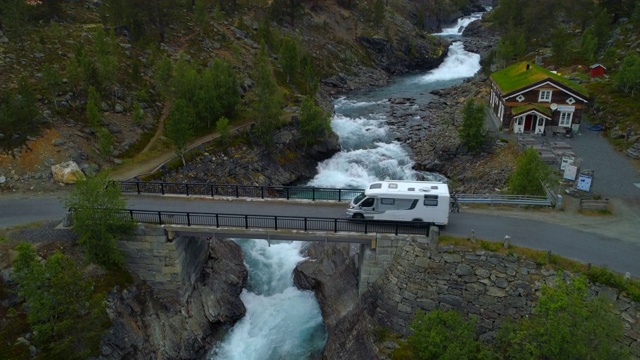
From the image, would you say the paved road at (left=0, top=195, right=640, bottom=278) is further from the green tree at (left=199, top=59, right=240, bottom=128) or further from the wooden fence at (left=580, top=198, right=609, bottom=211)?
the green tree at (left=199, top=59, right=240, bottom=128)

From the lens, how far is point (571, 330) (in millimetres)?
19172

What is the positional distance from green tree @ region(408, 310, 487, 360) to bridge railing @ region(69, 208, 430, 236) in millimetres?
5273

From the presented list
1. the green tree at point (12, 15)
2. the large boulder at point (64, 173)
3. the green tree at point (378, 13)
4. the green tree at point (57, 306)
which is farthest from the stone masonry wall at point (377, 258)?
the green tree at point (378, 13)

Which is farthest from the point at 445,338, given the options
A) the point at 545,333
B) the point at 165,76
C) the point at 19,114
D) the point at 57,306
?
the point at 165,76

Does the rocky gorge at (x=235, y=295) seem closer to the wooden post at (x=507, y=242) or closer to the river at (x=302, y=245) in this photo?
the river at (x=302, y=245)

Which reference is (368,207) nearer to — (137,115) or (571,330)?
(571,330)

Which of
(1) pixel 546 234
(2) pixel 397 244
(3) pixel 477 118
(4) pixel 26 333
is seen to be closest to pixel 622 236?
(1) pixel 546 234

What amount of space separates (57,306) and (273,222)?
1190 centimetres

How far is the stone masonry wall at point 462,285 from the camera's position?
78.9 feet

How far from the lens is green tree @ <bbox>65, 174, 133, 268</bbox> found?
2561 centimetres

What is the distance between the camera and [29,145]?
38.0 meters

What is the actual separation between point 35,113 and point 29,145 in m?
2.84

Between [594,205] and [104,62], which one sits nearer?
[594,205]

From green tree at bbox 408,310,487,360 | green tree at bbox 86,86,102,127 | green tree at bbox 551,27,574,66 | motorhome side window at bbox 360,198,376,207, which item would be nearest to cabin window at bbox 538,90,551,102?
green tree at bbox 551,27,574,66
